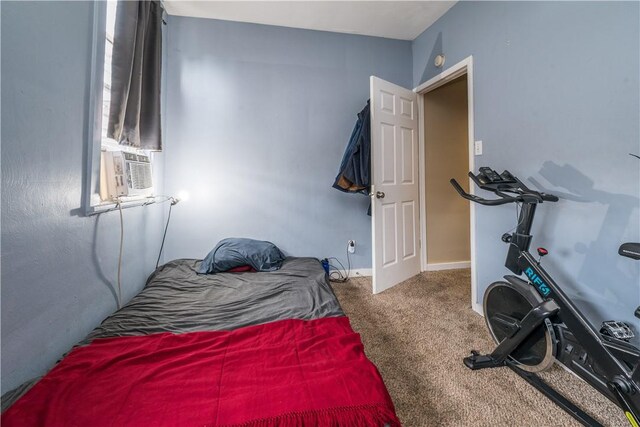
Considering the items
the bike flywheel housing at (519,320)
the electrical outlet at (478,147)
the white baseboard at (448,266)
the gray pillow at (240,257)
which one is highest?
the electrical outlet at (478,147)

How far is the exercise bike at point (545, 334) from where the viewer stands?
1098 millimetres

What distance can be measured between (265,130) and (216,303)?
1772 mm

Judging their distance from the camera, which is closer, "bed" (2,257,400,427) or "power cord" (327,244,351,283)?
"bed" (2,257,400,427)

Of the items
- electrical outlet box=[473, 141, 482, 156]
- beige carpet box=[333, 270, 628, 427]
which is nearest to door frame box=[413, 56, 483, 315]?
electrical outlet box=[473, 141, 482, 156]

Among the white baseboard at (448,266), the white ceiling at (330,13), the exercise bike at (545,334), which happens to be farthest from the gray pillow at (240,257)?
the white ceiling at (330,13)

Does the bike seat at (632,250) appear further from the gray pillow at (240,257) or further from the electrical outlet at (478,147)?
the gray pillow at (240,257)

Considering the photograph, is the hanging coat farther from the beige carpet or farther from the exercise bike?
the exercise bike

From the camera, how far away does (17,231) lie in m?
1.01

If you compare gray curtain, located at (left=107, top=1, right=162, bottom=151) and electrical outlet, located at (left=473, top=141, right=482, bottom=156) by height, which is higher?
gray curtain, located at (left=107, top=1, right=162, bottom=151)

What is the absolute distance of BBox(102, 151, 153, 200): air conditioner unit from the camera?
5.36ft

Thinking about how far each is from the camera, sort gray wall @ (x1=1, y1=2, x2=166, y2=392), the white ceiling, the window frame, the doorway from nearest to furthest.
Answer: gray wall @ (x1=1, y1=2, x2=166, y2=392) < the window frame < the white ceiling < the doorway

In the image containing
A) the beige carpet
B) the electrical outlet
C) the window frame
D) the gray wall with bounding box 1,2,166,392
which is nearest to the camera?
the gray wall with bounding box 1,2,166,392

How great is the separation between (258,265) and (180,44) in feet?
7.24

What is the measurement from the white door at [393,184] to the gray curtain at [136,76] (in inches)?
68.3
